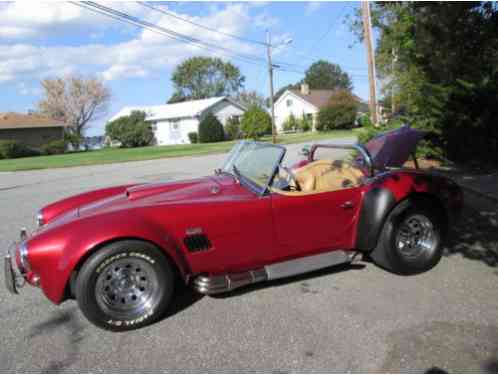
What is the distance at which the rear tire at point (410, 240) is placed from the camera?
3709 mm

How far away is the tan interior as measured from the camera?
368 cm

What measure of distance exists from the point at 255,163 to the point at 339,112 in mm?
43516

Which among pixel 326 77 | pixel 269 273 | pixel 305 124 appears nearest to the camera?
pixel 269 273

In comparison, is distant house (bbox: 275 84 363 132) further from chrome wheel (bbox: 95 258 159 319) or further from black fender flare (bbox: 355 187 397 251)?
chrome wheel (bbox: 95 258 159 319)

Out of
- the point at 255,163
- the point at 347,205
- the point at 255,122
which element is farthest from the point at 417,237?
the point at 255,122

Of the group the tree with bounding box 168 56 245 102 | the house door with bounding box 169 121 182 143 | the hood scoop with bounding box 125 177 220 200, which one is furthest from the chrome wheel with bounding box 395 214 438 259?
the tree with bounding box 168 56 245 102

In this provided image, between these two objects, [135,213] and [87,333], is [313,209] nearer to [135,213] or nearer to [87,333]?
[135,213]

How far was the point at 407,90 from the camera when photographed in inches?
523

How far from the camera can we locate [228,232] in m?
3.14

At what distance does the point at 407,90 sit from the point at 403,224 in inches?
431

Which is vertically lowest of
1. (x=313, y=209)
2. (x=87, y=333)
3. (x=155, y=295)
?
(x=87, y=333)

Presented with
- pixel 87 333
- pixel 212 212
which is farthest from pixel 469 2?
pixel 87 333

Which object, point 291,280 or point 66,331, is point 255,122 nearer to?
point 291,280

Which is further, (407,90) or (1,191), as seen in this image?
(407,90)
